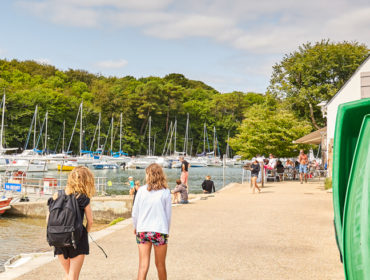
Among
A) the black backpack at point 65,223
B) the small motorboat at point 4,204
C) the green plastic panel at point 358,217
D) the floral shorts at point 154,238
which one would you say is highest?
the green plastic panel at point 358,217

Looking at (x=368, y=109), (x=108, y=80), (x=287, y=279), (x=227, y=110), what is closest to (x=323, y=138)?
(x=287, y=279)

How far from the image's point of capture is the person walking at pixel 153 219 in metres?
5.71

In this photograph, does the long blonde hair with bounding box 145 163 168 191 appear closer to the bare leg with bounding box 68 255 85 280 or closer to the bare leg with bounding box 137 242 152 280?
the bare leg with bounding box 137 242 152 280

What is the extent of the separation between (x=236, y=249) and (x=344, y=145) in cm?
612

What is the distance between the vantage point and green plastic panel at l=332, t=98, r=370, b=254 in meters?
3.00

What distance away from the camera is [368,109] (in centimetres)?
300

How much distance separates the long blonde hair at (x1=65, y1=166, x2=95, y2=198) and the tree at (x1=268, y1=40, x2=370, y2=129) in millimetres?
40805

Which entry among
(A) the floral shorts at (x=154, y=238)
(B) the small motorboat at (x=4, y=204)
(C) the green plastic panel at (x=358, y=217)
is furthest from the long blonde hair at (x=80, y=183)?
(B) the small motorboat at (x=4, y=204)

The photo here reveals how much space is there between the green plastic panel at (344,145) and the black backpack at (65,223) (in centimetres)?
300

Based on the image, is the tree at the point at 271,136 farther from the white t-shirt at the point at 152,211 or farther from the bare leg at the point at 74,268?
the bare leg at the point at 74,268

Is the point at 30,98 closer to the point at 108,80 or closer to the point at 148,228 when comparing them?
the point at 108,80

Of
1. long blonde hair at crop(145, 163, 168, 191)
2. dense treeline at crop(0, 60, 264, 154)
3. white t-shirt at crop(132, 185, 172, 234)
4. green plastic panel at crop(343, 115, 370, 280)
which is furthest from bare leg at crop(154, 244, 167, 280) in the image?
dense treeline at crop(0, 60, 264, 154)

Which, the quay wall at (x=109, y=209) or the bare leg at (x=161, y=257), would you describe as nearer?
the bare leg at (x=161, y=257)

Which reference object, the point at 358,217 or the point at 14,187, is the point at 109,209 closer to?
the point at 14,187
